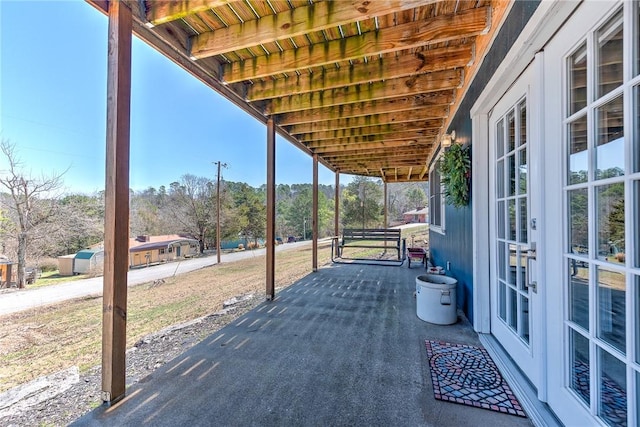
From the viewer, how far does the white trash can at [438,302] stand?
257 cm

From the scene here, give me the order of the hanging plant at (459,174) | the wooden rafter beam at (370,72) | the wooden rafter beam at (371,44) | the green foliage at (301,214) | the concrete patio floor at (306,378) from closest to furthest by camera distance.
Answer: the concrete patio floor at (306,378) → the wooden rafter beam at (371,44) → the wooden rafter beam at (370,72) → the hanging plant at (459,174) → the green foliage at (301,214)

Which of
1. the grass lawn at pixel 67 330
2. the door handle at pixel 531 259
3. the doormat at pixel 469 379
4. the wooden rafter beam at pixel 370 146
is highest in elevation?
the wooden rafter beam at pixel 370 146

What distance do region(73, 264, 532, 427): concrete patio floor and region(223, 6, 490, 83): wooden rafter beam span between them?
2529 mm

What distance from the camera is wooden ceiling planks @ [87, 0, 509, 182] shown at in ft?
5.90

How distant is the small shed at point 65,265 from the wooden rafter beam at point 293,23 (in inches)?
616

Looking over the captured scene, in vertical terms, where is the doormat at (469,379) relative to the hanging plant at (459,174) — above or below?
below

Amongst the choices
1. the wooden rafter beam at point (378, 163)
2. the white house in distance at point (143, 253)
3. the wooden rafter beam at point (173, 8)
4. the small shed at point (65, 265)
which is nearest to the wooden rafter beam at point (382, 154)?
the wooden rafter beam at point (378, 163)

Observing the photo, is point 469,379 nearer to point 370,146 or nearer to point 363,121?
point 363,121

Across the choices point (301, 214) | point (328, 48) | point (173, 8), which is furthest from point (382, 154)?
point (301, 214)

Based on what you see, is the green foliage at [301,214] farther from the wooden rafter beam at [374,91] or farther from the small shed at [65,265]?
the wooden rafter beam at [374,91]

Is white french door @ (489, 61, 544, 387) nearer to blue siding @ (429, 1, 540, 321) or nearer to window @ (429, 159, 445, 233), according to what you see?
blue siding @ (429, 1, 540, 321)

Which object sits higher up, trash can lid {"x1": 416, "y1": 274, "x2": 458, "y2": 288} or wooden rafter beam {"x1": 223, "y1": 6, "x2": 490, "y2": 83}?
wooden rafter beam {"x1": 223, "y1": 6, "x2": 490, "y2": 83}

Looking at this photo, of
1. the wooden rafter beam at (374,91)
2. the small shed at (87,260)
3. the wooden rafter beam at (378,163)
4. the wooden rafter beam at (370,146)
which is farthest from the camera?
the small shed at (87,260)

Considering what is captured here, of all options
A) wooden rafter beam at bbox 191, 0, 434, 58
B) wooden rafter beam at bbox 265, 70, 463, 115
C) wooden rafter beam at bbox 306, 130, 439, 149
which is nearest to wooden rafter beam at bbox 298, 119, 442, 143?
wooden rafter beam at bbox 306, 130, 439, 149
